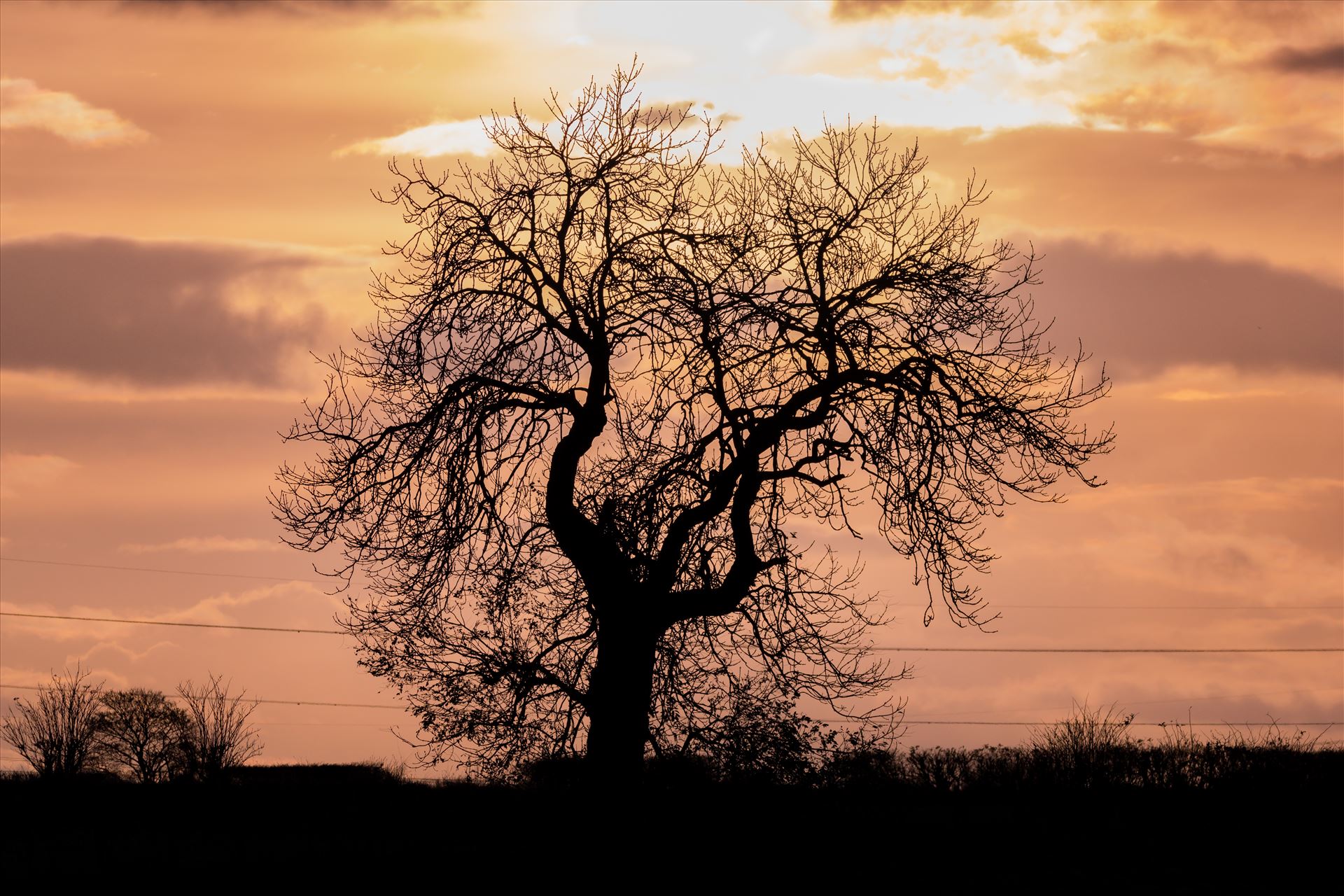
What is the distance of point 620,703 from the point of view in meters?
14.8

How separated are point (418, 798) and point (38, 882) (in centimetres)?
630

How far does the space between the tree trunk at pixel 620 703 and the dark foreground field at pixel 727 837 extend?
366 millimetres

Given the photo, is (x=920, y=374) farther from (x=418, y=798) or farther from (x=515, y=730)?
(x=418, y=798)

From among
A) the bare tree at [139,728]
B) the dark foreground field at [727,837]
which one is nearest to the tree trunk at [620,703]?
the dark foreground field at [727,837]

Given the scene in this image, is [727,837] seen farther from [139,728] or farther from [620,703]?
[139,728]

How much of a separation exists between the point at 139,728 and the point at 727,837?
140 feet

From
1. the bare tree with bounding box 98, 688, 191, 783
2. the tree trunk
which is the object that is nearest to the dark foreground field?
the tree trunk

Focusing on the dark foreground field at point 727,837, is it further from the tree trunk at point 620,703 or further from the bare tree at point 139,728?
the bare tree at point 139,728

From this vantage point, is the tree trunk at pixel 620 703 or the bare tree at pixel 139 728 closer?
the tree trunk at pixel 620 703

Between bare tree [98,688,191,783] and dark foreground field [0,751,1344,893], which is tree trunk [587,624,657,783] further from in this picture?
bare tree [98,688,191,783]

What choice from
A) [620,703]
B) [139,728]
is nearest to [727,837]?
[620,703]

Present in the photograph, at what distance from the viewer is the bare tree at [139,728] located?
4866 centimetres

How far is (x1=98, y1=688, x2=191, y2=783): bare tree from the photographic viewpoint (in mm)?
48656

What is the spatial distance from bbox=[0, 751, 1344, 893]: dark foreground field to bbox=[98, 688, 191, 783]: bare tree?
3174cm
